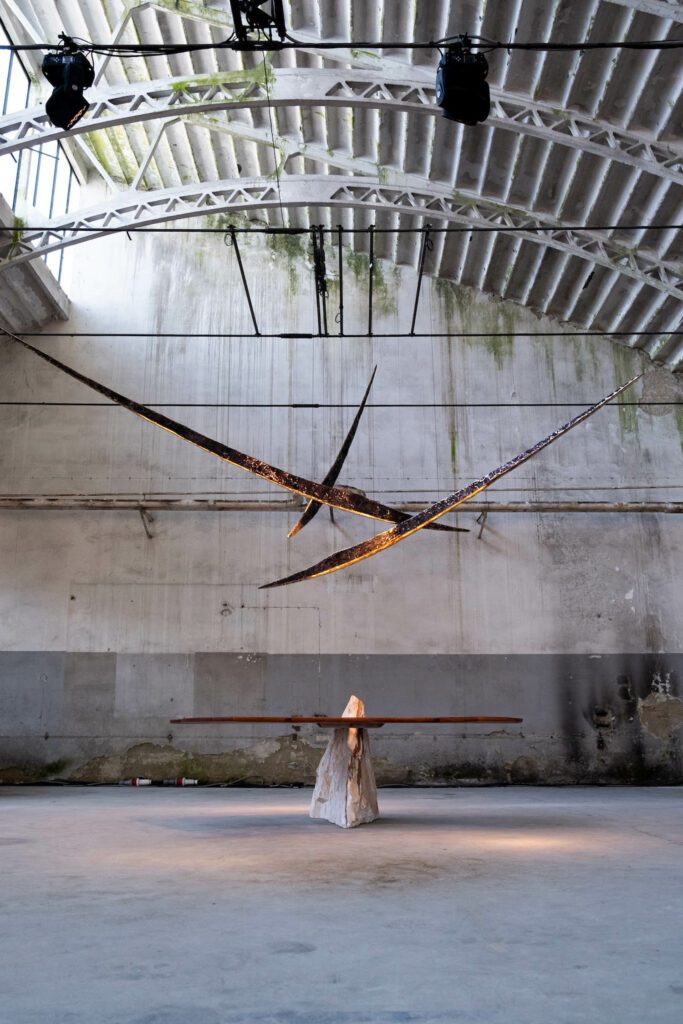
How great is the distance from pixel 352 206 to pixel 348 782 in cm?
1069

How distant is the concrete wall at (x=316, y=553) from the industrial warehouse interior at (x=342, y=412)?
6 cm

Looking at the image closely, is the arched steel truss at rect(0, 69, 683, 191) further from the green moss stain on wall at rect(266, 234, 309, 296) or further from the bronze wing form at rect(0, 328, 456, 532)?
the green moss stain on wall at rect(266, 234, 309, 296)

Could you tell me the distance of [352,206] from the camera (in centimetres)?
1534

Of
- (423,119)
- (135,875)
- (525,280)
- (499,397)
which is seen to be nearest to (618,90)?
(423,119)

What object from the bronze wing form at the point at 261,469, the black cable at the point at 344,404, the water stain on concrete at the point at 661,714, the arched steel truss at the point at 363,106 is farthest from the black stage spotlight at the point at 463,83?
the water stain on concrete at the point at 661,714

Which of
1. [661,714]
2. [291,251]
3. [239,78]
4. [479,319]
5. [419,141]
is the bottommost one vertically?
[661,714]

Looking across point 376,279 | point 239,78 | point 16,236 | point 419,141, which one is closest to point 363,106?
point 239,78

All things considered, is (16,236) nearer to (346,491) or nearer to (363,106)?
→ (363,106)

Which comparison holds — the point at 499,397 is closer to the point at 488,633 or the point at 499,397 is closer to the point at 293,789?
the point at 488,633

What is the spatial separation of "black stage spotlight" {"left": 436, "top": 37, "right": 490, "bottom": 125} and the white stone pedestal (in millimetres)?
6641

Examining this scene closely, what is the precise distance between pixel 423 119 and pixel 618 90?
336 centimetres

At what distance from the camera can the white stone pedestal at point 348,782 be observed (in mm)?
8383

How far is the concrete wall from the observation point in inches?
632

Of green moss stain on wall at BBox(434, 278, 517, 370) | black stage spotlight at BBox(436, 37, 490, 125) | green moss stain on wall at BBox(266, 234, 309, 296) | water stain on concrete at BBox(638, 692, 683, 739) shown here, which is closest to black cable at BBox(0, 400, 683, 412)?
green moss stain on wall at BBox(434, 278, 517, 370)
